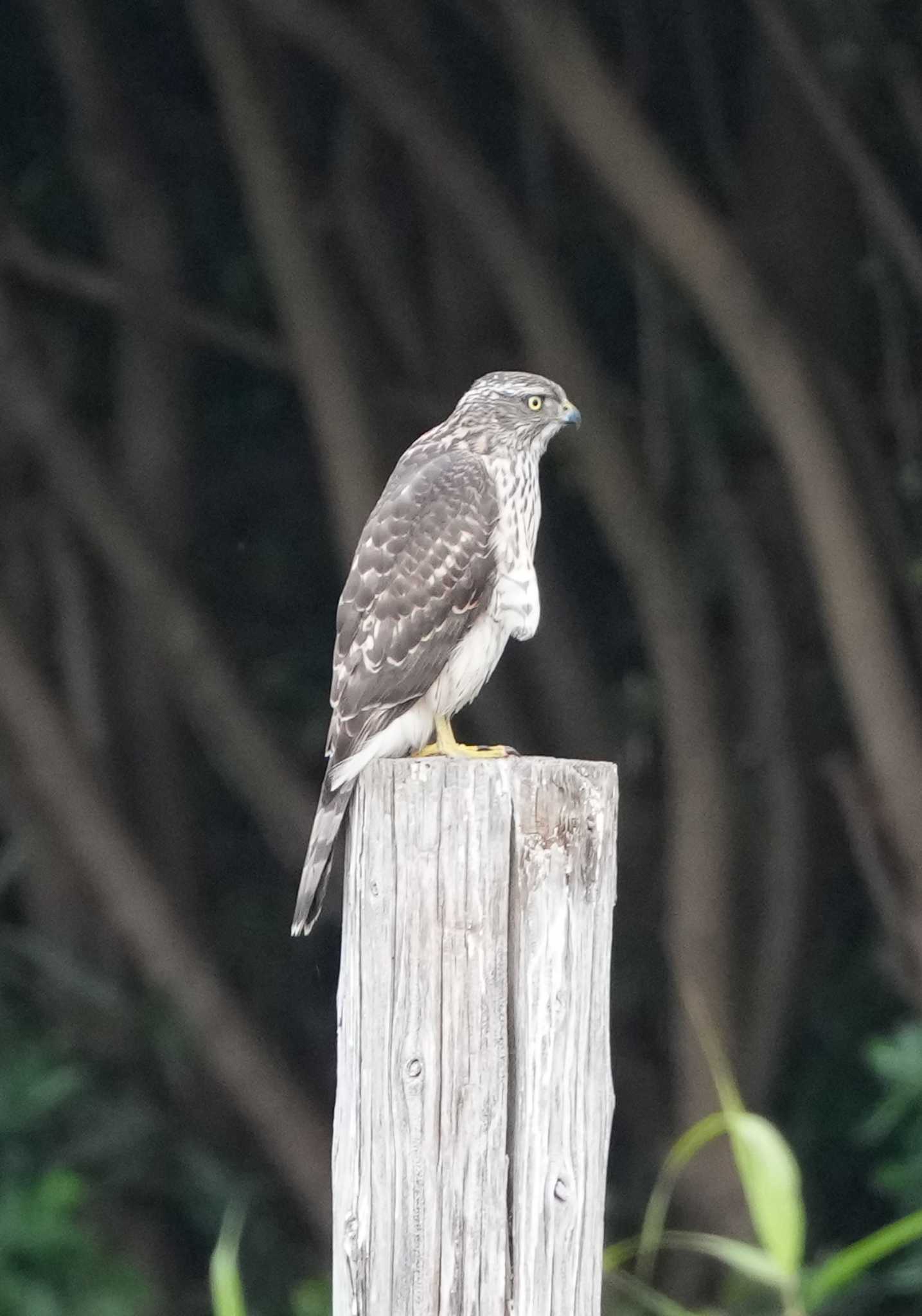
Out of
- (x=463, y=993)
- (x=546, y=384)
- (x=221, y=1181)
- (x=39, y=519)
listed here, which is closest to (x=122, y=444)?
(x=39, y=519)

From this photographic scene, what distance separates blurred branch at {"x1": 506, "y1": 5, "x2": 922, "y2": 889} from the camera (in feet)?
15.7

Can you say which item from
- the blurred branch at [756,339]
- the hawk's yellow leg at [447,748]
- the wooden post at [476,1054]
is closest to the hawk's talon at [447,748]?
the hawk's yellow leg at [447,748]

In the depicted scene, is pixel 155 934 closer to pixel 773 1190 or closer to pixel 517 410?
pixel 517 410

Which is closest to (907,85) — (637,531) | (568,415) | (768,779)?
(637,531)

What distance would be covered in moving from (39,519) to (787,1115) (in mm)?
3020

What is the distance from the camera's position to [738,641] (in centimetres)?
593

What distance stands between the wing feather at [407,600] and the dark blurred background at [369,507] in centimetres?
132

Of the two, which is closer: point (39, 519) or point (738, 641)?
point (738, 641)

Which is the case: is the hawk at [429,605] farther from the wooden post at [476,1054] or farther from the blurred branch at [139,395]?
the blurred branch at [139,395]

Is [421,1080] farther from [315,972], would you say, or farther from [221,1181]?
[315,972]

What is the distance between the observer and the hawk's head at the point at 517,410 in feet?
13.5

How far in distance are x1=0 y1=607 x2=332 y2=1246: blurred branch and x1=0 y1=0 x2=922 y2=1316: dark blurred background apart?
0.05ft

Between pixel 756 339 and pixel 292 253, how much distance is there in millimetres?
1379

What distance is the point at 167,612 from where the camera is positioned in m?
5.87
